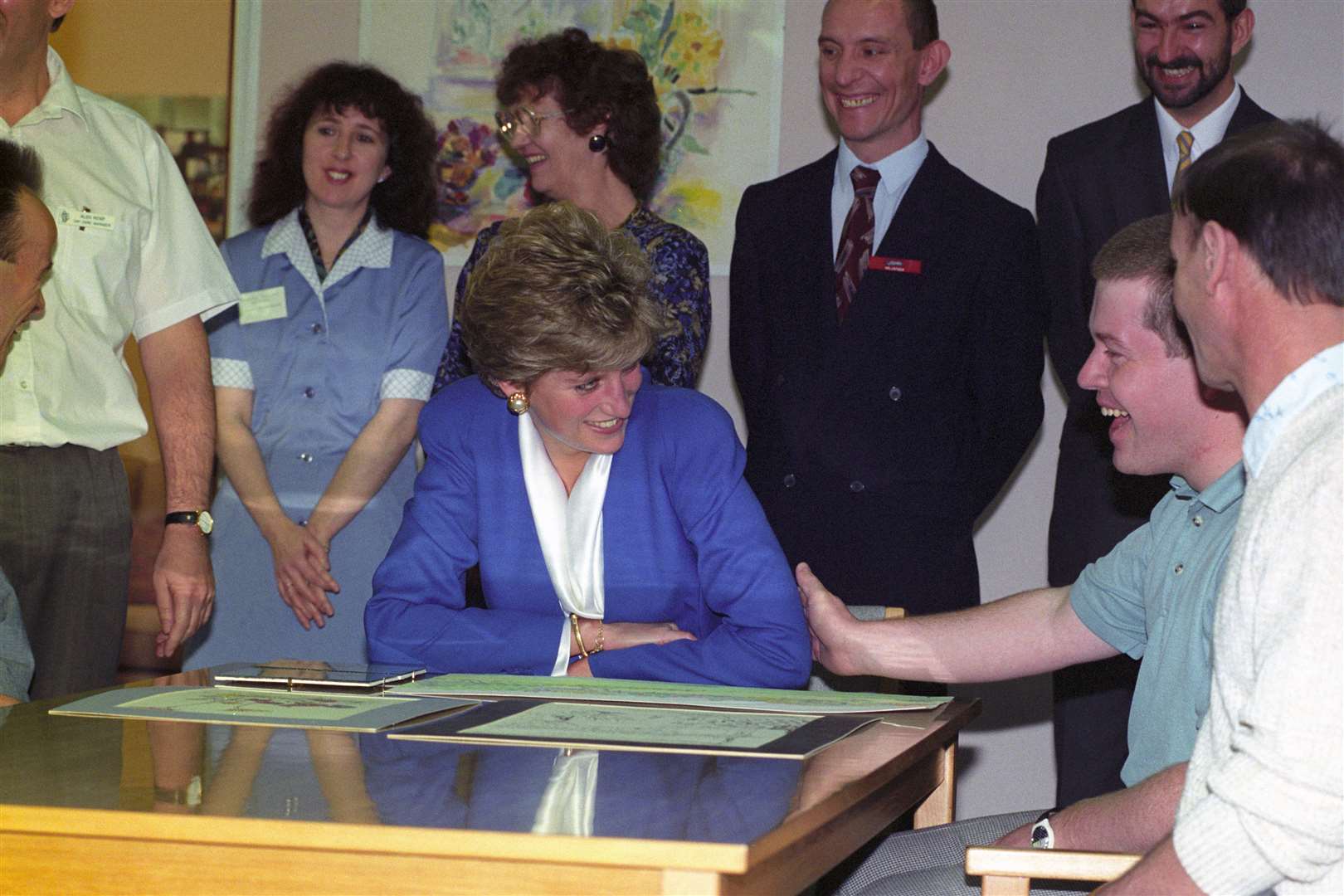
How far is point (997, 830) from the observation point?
218 centimetres

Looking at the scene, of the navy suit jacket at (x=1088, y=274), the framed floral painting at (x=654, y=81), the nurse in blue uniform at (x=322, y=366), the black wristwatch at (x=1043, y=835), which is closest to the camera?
the black wristwatch at (x=1043, y=835)

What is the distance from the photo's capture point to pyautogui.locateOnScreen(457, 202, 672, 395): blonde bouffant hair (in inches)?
96.5

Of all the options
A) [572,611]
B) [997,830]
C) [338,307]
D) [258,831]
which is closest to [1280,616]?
[258,831]

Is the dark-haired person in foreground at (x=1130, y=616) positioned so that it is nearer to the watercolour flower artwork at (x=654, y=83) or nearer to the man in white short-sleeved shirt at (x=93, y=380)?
the man in white short-sleeved shirt at (x=93, y=380)

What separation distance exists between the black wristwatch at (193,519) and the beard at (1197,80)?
220 cm

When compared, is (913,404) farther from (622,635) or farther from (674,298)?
(622,635)

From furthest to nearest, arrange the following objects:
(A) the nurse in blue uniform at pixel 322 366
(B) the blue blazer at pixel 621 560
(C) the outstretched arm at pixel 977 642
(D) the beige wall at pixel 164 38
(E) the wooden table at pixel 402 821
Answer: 1. (D) the beige wall at pixel 164 38
2. (A) the nurse in blue uniform at pixel 322 366
3. (B) the blue blazer at pixel 621 560
4. (C) the outstretched arm at pixel 977 642
5. (E) the wooden table at pixel 402 821

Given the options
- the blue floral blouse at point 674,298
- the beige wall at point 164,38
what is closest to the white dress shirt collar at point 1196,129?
the blue floral blouse at point 674,298

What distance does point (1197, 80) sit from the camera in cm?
321

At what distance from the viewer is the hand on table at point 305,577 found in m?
3.40

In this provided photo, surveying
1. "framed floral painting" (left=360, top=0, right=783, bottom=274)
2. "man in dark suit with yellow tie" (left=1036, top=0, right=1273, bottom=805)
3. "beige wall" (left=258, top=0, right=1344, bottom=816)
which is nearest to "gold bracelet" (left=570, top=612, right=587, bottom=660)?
"man in dark suit with yellow tie" (left=1036, top=0, right=1273, bottom=805)

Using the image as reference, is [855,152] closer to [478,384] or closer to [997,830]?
[478,384]

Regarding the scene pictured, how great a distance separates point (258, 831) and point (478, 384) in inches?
60.5

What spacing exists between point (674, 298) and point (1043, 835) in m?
1.58
